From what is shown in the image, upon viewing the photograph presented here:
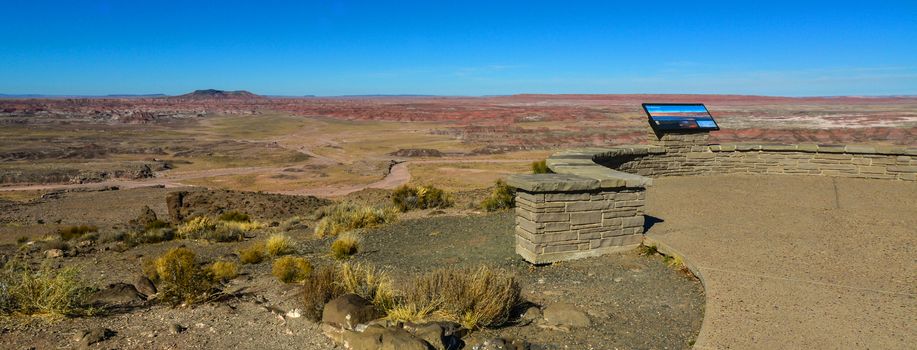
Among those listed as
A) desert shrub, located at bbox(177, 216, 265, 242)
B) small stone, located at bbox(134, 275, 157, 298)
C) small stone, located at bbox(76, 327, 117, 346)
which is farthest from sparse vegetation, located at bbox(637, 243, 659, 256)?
desert shrub, located at bbox(177, 216, 265, 242)

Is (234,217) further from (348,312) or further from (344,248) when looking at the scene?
(348,312)

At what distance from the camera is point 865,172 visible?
1297 cm

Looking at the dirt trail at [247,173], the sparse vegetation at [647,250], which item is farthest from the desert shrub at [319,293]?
the dirt trail at [247,173]

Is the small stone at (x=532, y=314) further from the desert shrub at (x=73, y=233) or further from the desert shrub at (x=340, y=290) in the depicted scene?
the desert shrub at (x=73, y=233)

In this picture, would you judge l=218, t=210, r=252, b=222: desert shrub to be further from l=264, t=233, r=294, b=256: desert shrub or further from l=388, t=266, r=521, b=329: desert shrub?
l=388, t=266, r=521, b=329: desert shrub

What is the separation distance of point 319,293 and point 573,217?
3.30 meters

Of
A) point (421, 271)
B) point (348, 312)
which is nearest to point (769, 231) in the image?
point (421, 271)

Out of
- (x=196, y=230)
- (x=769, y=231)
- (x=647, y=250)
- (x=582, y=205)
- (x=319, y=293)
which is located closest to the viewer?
(x=319, y=293)

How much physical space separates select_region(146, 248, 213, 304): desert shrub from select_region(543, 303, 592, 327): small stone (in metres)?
4.24

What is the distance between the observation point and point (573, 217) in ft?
25.2

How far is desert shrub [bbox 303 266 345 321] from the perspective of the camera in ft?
20.8

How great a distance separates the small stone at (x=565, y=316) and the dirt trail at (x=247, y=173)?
26.6 meters

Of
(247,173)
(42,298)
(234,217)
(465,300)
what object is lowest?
(247,173)

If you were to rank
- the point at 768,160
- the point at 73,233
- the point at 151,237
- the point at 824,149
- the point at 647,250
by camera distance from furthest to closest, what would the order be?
1. the point at 73,233
2. the point at 768,160
3. the point at 824,149
4. the point at 151,237
5. the point at 647,250
